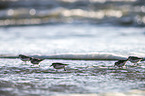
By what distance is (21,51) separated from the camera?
4641 mm

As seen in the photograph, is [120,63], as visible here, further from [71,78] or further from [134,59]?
[71,78]

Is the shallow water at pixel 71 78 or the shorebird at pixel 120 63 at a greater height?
the shorebird at pixel 120 63

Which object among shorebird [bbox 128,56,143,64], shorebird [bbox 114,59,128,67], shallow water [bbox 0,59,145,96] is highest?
shorebird [bbox 128,56,143,64]

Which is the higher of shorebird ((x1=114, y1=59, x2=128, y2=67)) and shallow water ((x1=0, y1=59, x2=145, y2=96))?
shorebird ((x1=114, y1=59, x2=128, y2=67))

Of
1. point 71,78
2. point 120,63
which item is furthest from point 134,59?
point 71,78

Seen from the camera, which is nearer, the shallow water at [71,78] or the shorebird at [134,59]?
the shallow water at [71,78]

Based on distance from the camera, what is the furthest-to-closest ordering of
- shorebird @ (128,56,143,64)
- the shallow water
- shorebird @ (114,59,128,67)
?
shorebird @ (128,56,143,64)
shorebird @ (114,59,128,67)
the shallow water

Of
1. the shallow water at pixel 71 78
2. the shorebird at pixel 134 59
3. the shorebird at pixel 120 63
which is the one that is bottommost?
the shallow water at pixel 71 78

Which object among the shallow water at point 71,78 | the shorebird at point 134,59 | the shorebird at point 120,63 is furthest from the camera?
the shorebird at point 134,59

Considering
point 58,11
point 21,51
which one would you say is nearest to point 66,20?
point 58,11

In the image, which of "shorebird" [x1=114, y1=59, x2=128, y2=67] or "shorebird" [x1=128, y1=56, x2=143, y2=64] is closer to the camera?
"shorebird" [x1=114, y1=59, x2=128, y2=67]

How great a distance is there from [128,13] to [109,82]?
9397mm

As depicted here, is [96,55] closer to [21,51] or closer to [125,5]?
[21,51]

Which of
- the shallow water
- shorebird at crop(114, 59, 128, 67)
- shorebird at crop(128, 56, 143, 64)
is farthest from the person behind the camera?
shorebird at crop(128, 56, 143, 64)
